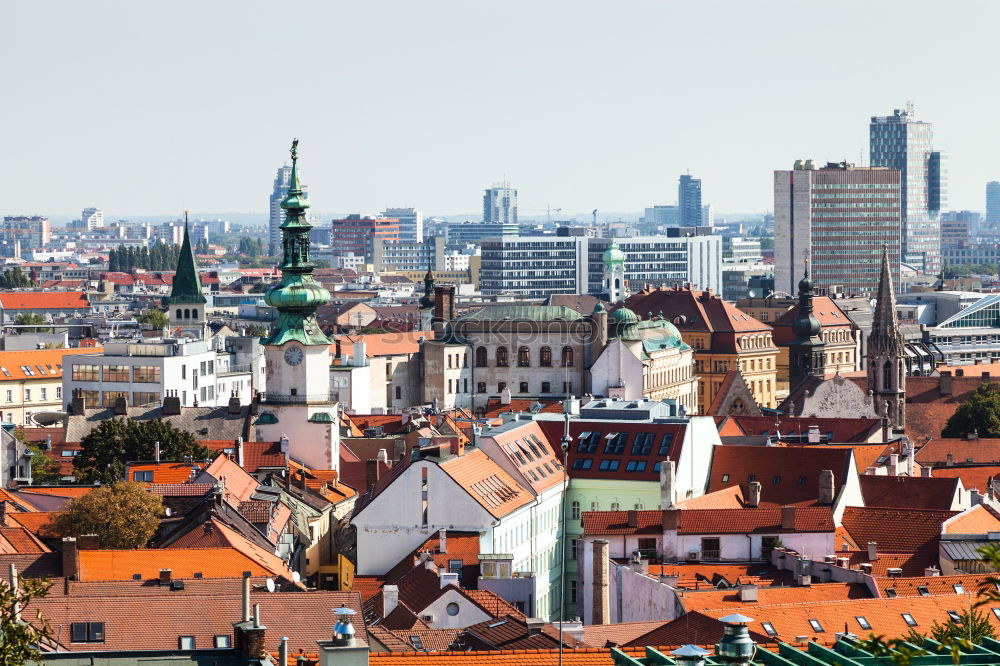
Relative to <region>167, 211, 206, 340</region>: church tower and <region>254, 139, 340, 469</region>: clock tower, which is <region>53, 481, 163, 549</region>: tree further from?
<region>167, 211, 206, 340</region>: church tower

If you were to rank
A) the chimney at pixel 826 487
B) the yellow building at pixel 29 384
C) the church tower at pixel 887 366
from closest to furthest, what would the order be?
the chimney at pixel 826 487 → the church tower at pixel 887 366 → the yellow building at pixel 29 384

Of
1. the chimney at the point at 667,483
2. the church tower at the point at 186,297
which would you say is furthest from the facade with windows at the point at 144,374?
the chimney at the point at 667,483

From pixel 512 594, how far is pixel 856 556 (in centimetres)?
1092

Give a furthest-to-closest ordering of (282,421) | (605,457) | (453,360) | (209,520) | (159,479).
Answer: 1. (453,360)
2. (282,421)
3. (605,457)
4. (159,479)
5. (209,520)

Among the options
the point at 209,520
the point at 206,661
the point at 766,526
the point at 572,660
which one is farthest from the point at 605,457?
the point at 206,661

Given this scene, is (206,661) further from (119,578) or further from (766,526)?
(766,526)

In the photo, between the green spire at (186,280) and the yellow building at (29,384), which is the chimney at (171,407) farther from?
the green spire at (186,280)

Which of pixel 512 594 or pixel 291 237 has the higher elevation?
pixel 291 237

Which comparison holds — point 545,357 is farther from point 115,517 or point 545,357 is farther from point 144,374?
point 115,517

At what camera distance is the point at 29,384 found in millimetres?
147250

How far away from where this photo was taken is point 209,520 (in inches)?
2781

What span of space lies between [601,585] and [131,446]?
107 ft

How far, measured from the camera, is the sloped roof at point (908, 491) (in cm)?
8582

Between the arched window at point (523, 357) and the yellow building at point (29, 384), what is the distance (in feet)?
86.9
